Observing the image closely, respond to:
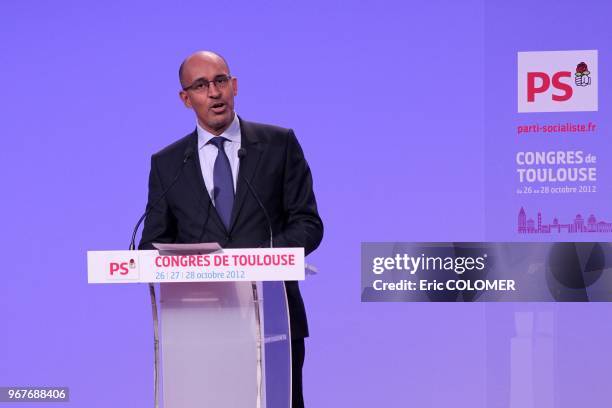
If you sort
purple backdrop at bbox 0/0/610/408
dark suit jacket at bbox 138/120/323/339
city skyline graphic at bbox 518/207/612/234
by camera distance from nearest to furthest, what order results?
dark suit jacket at bbox 138/120/323/339 → city skyline graphic at bbox 518/207/612/234 → purple backdrop at bbox 0/0/610/408

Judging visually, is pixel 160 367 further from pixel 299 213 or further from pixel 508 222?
pixel 508 222

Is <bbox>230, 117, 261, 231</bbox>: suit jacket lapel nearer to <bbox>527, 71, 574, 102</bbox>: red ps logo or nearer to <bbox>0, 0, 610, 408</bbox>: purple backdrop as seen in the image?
<bbox>0, 0, 610, 408</bbox>: purple backdrop

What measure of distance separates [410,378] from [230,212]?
6.34 ft

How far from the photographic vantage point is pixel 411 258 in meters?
5.11

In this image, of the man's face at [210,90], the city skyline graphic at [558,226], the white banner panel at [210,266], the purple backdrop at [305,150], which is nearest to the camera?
the white banner panel at [210,266]

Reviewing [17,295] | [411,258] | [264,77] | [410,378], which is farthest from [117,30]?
[410,378]

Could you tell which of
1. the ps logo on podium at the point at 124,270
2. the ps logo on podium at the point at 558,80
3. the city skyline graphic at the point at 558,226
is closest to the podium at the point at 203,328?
the ps logo on podium at the point at 124,270

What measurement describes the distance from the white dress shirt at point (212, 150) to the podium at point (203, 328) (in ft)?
2.22

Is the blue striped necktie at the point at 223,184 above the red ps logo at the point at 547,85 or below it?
below

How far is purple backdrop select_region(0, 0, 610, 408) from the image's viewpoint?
16.8 feet

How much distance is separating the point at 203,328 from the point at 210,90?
101cm

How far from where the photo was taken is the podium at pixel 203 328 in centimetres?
300

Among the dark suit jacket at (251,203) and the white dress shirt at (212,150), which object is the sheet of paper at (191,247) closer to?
the dark suit jacket at (251,203)

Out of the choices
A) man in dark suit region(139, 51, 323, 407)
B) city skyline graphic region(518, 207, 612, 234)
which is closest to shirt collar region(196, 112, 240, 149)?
man in dark suit region(139, 51, 323, 407)
